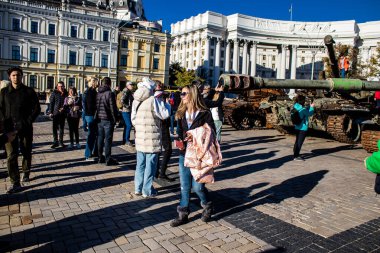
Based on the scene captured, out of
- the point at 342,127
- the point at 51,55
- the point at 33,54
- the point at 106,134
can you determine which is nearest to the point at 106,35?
the point at 51,55

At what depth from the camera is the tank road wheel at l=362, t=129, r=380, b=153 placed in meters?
11.1

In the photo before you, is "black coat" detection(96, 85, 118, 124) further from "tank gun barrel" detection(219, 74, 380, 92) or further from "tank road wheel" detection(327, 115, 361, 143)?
"tank road wheel" detection(327, 115, 361, 143)

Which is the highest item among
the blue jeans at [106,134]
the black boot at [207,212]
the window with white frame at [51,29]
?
the window with white frame at [51,29]

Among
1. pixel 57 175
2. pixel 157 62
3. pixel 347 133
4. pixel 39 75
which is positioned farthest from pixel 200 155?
pixel 157 62

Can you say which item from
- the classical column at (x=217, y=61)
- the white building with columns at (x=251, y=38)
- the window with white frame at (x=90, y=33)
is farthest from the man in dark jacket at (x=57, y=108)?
the classical column at (x=217, y=61)

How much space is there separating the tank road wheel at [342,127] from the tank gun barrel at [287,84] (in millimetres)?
7671

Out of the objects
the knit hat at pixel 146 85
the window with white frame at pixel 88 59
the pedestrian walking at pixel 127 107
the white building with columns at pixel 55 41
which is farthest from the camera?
the window with white frame at pixel 88 59

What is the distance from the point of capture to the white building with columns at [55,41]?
45625 mm

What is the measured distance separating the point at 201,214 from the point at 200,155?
1137mm

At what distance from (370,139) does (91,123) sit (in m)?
8.79

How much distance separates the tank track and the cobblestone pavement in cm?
445

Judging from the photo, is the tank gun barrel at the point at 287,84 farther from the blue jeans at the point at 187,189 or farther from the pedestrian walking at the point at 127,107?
the pedestrian walking at the point at 127,107

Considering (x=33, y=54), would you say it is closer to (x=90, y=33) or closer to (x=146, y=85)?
(x=90, y=33)

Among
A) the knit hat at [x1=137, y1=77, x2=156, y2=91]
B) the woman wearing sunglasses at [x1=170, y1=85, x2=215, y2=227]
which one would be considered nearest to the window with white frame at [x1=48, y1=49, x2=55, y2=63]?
the knit hat at [x1=137, y1=77, x2=156, y2=91]
